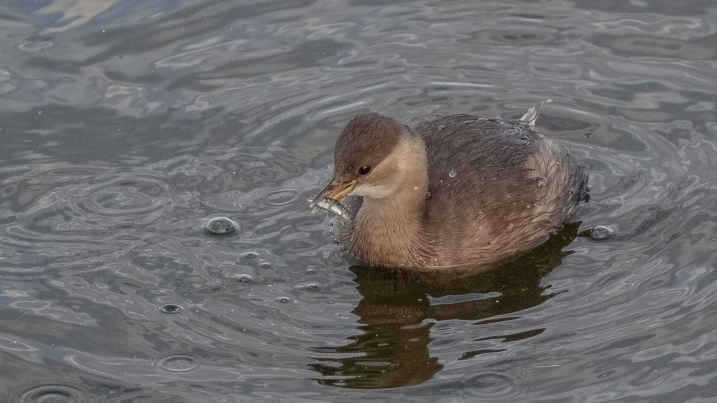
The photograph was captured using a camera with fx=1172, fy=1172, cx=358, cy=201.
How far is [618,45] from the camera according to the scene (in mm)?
11008

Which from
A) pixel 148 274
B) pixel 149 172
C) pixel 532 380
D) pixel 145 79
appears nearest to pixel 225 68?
pixel 145 79

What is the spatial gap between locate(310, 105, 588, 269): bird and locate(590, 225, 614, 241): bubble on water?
0.27 meters

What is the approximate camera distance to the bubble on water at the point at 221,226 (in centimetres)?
872

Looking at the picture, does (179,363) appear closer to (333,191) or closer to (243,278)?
(243,278)

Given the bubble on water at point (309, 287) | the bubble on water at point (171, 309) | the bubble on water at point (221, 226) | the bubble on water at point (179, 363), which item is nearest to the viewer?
the bubble on water at point (179, 363)

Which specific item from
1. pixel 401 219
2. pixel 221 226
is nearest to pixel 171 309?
pixel 221 226

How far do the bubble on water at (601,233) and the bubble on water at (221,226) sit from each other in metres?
2.68

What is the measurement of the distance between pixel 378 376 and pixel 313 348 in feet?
1.57

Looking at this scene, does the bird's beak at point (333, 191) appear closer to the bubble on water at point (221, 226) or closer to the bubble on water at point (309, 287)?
the bubble on water at point (309, 287)

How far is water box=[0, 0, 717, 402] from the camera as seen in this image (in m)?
7.29

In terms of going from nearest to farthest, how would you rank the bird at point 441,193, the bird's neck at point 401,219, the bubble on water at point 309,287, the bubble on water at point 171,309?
the bubble on water at point 171,309 < the bird at point 441,193 < the bubble on water at point 309,287 < the bird's neck at point 401,219

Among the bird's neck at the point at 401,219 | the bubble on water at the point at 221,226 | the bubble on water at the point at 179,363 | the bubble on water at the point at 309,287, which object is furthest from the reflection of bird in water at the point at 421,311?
the bubble on water at the point at 221,226

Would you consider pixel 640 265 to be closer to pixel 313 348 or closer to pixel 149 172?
pixel 313 348

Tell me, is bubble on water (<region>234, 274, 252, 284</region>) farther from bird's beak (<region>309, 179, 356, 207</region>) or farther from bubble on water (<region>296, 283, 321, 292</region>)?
bird's beak (<region>309, 179, 356, 207</region>)
